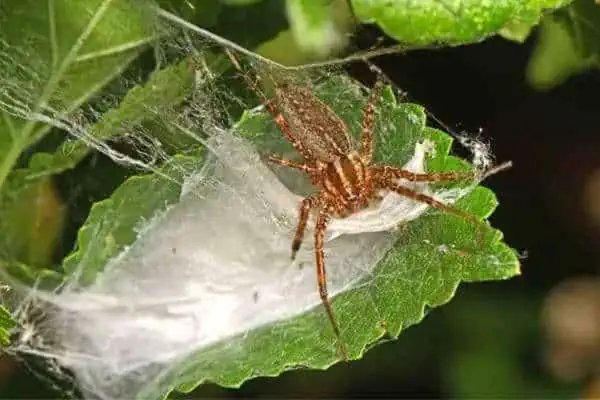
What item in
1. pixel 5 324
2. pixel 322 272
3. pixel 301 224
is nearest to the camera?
pixel 5 324

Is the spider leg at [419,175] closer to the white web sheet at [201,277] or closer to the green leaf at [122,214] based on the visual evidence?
the white web sheet at [201,277]

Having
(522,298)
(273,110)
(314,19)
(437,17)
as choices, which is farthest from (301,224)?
(522,298)

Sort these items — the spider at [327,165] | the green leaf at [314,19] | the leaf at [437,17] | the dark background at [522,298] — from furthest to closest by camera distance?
1. the dark background at [522,298]
2. the spider at [327,165]
3. the green leaf at [314,19]
4. the leaf at [437,17]

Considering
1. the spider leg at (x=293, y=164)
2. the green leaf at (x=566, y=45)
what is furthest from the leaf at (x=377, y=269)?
the green leaf at (x=566, y=45)

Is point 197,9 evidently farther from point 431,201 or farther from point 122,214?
point 431,201

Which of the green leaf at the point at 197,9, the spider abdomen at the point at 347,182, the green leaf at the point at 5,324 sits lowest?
the green leaf at the point at 5,324

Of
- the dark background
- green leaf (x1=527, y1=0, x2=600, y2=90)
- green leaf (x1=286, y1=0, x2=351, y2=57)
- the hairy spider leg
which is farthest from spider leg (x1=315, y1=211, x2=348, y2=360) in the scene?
the dark background

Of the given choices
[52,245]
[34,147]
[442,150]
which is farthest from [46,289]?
[442,150]

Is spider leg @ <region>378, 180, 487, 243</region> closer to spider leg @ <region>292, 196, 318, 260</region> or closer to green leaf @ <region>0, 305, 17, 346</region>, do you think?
spider leg @ <region>292, 196, 318, 260</region>
